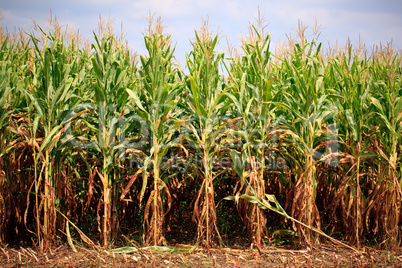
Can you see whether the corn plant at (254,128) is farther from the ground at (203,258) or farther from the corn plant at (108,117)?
the corn plant at (108,117)

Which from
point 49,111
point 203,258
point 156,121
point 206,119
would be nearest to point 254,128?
point 206,119

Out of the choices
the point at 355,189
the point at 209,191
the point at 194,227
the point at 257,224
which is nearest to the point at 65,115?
the point at 209,191

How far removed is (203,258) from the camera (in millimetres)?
3367

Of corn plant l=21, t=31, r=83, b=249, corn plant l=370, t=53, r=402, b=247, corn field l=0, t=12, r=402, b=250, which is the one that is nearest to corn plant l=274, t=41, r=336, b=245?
corn field l=0, t=12, r=402, b=250

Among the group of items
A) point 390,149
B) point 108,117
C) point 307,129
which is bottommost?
point 390,149

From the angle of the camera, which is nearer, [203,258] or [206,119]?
[203,258]

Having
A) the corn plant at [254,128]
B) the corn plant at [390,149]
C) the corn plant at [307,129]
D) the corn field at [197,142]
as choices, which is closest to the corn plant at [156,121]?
the corn field at [197,142]

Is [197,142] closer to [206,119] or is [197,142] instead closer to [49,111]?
[206,119]

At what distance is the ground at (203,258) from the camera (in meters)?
3.19

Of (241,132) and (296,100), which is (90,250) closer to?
(241,132)

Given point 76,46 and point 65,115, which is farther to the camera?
point 76,46

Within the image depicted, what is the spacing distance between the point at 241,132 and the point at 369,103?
148 cm

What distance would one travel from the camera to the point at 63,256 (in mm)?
3375

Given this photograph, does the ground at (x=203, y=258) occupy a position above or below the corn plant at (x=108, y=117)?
below
